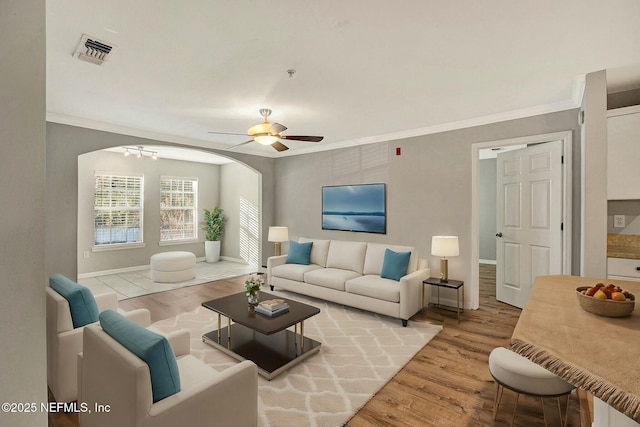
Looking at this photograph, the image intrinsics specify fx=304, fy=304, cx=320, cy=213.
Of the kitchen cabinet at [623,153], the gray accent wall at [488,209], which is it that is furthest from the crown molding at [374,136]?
the gray accent wall at [488,209]

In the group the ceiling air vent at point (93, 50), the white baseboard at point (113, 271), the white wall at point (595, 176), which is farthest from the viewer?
the white baseboard at point (113, 271)

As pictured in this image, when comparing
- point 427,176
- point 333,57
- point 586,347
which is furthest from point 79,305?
point 427,176

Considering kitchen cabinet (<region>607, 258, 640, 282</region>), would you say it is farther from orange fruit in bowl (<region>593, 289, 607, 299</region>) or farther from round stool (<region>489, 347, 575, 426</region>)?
orange fruit in bowl (<region>593, 289, 607, 299</region>)

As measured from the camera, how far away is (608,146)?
2881mm

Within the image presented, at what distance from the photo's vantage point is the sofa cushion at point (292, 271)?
4809 millimetres

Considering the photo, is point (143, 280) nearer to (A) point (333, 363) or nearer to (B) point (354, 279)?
(B) point (354, 279)

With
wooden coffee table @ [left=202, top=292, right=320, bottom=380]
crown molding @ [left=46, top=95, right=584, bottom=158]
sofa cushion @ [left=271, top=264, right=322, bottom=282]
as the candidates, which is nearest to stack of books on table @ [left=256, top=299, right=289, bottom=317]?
wooden coffee table @ [left=202, top=292, right=320, bottom=380]

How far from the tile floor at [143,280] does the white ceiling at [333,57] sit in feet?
9.48

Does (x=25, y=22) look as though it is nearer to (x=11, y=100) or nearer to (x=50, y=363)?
(x=11, y=100)

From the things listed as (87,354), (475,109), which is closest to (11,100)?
(87,354)

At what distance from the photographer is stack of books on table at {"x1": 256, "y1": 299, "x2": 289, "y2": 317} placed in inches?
118

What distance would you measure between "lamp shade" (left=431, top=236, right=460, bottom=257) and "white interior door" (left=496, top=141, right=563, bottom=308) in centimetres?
104

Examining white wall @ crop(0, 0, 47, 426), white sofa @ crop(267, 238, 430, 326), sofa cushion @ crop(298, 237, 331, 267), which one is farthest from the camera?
sofa cushion @ crop(298, 237, 331, 267)

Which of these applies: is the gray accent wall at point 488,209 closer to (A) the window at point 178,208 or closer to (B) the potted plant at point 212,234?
(B) the potted plant at point 212,234
